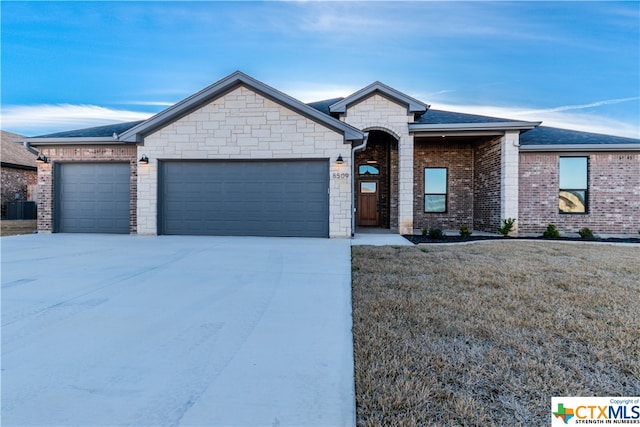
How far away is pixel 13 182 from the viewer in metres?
18.4

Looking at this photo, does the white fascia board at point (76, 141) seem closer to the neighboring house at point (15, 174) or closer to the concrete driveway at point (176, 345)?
the concrete driveway at point (176, 345)

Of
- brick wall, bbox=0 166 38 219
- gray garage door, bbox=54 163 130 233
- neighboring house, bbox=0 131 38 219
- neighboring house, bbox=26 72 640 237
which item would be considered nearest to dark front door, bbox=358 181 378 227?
neighboring house, bbox=26 72 640 237

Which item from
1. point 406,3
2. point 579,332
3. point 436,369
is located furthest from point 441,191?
point 436,369

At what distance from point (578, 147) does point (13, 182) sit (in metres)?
28.4

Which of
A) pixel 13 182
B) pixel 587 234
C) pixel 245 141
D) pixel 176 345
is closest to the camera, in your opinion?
pixel 176 345

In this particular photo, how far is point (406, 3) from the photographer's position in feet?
35.8

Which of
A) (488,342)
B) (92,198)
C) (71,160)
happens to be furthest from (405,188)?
(71,160)

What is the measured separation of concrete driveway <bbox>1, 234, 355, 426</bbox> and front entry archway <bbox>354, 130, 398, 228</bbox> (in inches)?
370

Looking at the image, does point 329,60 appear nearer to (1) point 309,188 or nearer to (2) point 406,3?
(2) point 406,3

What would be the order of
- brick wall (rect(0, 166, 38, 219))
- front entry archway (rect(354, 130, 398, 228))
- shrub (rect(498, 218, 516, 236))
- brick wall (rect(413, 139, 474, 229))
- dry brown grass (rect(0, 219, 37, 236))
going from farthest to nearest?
brick wall (rect(0, 166, 38, 219)) < front entry archway (rect(354, 130, 398, 228)) < brick wall (rect(413, 139, 474, 229)) < dry brown grass (rect(0, 219, 37, 236)) < shrub (rect(498, 218, 516, 236))

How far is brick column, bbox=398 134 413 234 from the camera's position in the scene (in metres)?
11.3

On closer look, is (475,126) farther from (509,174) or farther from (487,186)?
(487,186)

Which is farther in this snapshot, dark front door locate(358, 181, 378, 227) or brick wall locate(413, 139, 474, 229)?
dark front door locate(358, 181, 378, 227)

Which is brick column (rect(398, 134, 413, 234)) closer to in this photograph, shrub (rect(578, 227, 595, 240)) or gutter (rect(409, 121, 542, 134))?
gutter (rect(409, 121, 542, 134))
